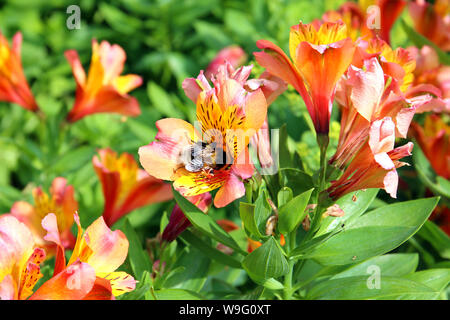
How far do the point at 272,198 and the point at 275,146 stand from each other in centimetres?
10

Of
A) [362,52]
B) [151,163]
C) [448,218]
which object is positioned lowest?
[448,218]

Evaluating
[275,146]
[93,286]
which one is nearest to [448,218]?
[275,146]

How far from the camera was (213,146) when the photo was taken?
0.71 metres

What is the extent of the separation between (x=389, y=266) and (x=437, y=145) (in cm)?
28

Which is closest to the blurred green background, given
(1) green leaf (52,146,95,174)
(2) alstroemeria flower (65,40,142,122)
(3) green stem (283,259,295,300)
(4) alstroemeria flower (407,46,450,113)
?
(1) green leaf (52,146,95,174)

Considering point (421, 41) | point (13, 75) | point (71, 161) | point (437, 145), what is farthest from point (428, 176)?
point (13, 75)

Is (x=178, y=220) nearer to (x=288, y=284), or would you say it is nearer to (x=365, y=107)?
(x=288, y=284)

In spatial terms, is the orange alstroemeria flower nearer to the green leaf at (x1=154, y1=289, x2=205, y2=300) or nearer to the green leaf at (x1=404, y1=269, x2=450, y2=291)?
the green leaf at (x1=404, y1=269, x2=450, y2=291)

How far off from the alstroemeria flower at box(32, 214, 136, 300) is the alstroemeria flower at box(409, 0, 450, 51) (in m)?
0.91

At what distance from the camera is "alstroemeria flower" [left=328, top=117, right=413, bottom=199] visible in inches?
24.9

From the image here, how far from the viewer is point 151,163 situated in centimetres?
70

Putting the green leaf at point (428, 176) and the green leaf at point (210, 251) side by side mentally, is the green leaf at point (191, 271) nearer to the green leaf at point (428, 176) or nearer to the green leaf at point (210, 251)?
the green leaf at point (210, 251)

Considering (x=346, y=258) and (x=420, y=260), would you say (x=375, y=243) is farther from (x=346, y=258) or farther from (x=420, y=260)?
(x=420, y=260)

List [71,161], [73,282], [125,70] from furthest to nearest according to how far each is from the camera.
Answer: [125,70] → [71,161] → [73,282]
